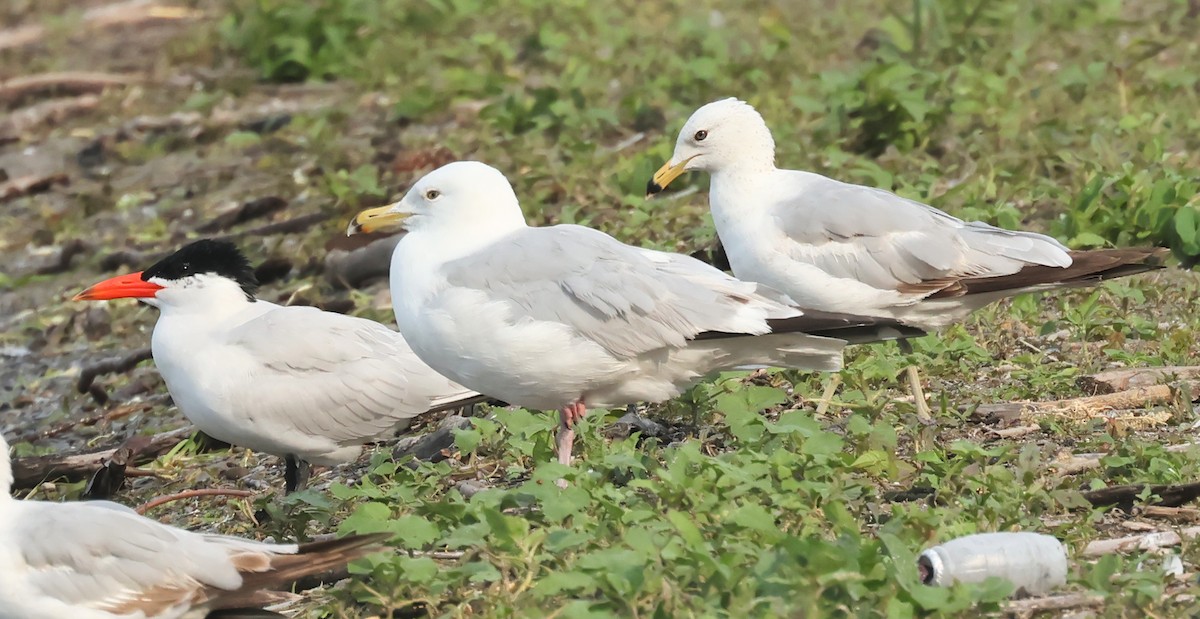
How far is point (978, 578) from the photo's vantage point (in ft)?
15.1

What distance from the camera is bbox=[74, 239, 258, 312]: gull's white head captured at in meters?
6.80

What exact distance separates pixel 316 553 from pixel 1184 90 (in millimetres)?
6595

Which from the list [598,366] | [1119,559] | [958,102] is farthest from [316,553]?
[958,102]

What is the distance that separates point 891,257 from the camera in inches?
256

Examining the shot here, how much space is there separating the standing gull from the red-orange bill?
2299 millimetres

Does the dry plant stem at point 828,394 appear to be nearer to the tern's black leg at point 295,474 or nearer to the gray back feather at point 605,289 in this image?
the gray back feather at point 605,289

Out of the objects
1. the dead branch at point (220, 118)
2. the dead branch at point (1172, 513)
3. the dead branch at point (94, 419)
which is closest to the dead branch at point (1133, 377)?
the dead branch at point (1172, 513)

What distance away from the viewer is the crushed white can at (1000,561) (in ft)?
15.1

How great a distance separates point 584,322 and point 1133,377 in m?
2.13

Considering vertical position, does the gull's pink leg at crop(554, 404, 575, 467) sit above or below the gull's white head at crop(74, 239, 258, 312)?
below

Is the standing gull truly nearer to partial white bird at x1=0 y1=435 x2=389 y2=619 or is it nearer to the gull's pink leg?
the gull's pink leg

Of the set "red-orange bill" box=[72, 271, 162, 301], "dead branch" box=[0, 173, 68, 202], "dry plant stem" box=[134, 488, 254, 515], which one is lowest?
"dead branch" box=[0, 173, 68, 202]

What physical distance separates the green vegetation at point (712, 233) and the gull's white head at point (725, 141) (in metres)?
0.88

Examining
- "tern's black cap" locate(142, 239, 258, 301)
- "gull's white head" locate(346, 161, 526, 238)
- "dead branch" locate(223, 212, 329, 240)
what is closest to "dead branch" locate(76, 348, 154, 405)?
"dead branch" locate(223, 212, 329, 240)
